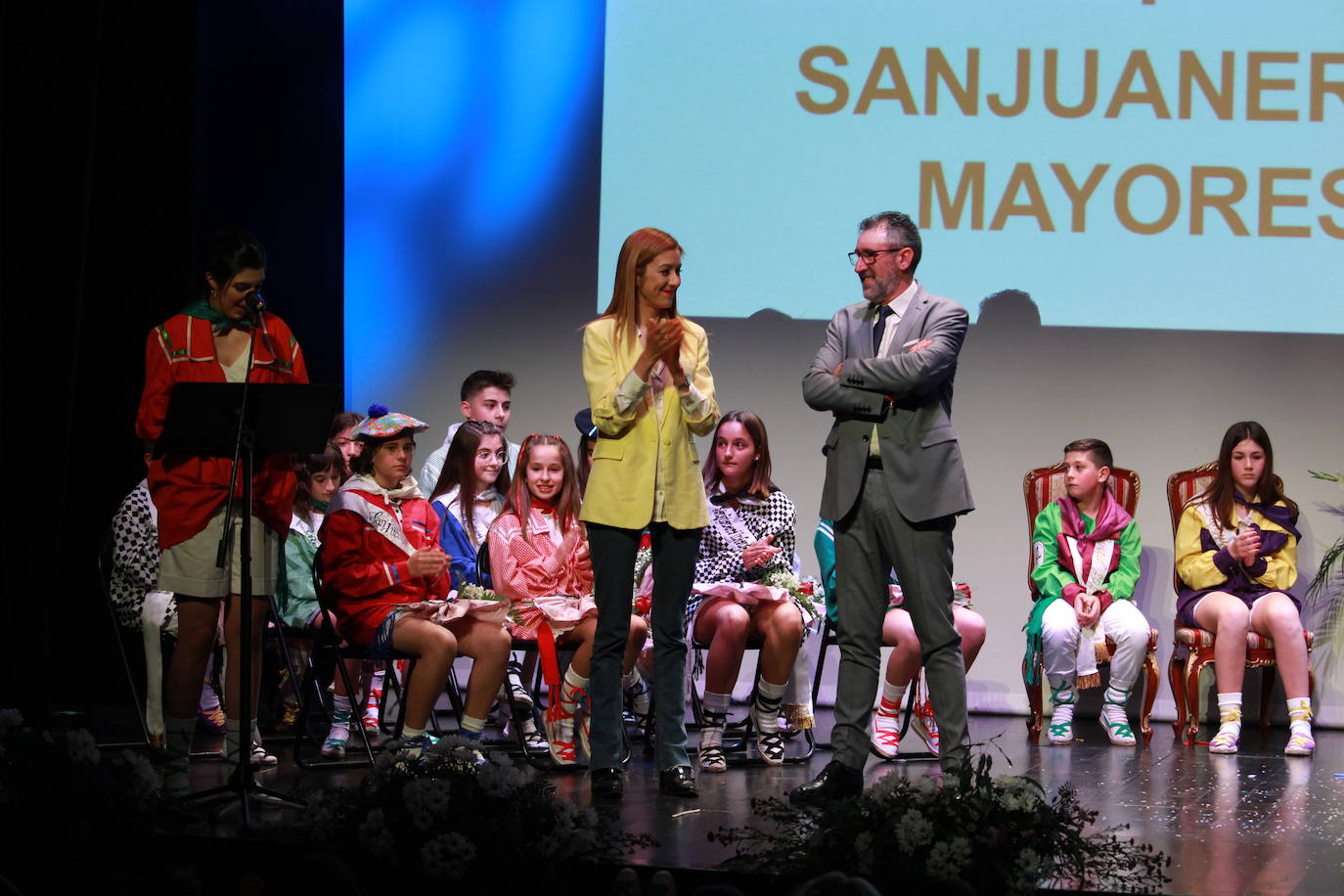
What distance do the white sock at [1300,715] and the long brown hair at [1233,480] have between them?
0.70 m

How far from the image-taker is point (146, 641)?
4816 mm

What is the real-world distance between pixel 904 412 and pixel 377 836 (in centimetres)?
170

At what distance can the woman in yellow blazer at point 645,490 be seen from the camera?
371 centimetres

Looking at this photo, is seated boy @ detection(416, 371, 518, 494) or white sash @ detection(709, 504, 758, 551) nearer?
white sash @ detection(709, 504, 758, 551)

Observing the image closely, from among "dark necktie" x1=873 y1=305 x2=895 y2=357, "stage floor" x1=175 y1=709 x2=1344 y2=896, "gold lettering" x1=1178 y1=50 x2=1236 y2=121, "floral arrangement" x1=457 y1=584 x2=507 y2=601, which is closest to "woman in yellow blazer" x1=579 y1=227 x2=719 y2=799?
"stage floor" x1=175 y1=709 x2=1344 y2=896

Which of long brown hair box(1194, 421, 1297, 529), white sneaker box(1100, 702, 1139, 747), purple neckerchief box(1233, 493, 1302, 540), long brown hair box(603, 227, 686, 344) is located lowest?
white sneaker box(1100, 702, 1139, 747)

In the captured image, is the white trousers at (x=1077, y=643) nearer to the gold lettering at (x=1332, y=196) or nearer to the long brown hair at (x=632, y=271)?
the gold lettering at (x=1332, y=196)

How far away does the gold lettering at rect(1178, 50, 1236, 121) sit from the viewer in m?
6.11

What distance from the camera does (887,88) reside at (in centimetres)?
629

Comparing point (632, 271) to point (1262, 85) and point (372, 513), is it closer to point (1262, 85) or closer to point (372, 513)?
point (372, 513)

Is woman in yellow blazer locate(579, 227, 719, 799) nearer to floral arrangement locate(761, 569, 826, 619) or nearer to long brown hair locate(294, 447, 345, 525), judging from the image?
floral arrangement locate(761, 569, 826, 619)

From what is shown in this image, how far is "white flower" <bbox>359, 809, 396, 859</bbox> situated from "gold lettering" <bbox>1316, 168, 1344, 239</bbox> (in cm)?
492

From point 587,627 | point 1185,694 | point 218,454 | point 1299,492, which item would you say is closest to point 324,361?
point 587,627

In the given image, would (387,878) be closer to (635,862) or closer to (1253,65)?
(635,862)
